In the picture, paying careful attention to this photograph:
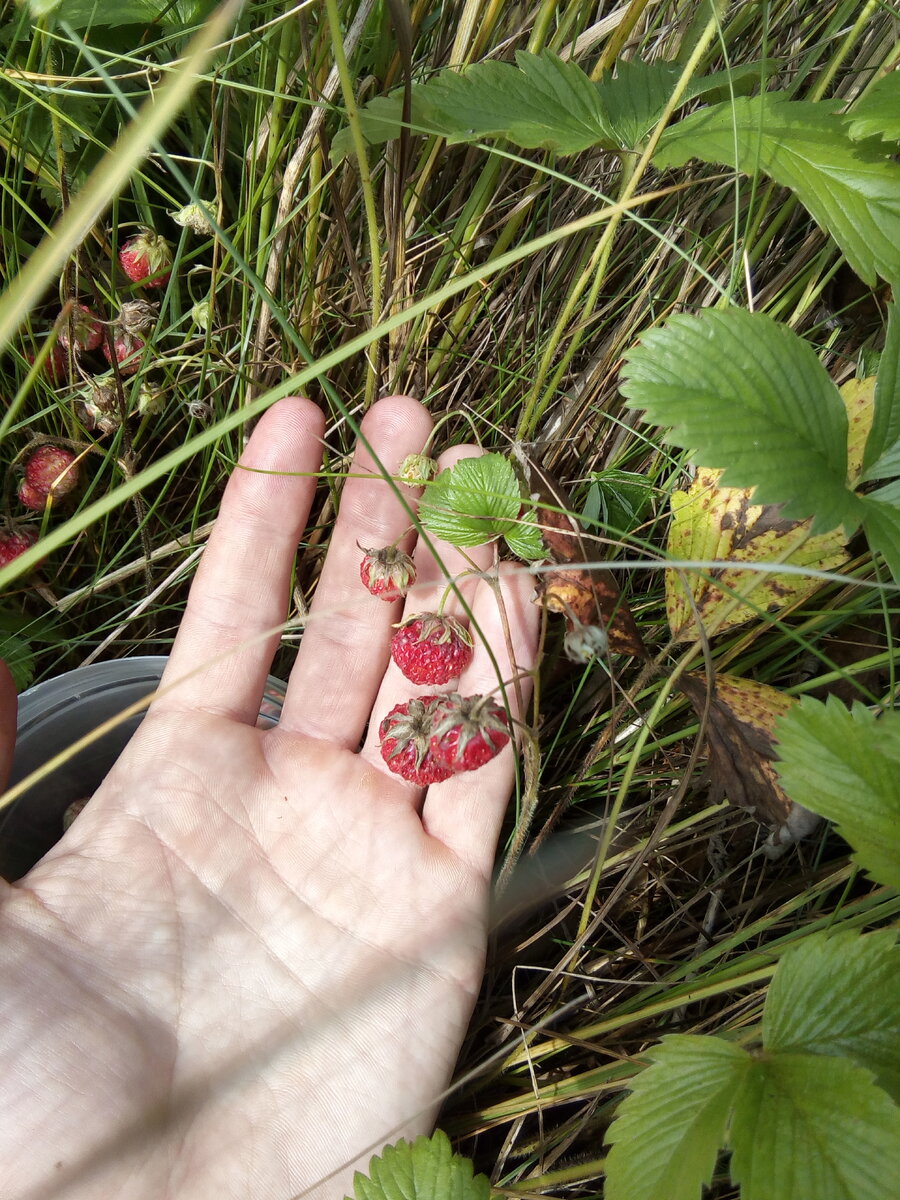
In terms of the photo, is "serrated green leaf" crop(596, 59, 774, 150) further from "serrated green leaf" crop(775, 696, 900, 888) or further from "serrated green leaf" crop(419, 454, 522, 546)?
"serrated green leaf" crop(775, 696, 900, 888)

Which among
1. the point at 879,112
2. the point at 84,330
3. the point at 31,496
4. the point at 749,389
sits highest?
the point at 879,112

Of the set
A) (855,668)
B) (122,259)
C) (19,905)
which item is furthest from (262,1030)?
(122,259)

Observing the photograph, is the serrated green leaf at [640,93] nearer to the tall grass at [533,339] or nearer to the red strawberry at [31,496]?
the tall grass at [533,339]

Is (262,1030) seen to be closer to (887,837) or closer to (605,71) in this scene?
(887,837)

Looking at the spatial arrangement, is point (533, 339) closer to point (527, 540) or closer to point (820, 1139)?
point (527, 540)

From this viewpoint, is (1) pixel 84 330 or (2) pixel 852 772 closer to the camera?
(2) pixel 852 772

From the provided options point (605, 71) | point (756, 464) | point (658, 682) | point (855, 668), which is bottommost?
point (658, 682)

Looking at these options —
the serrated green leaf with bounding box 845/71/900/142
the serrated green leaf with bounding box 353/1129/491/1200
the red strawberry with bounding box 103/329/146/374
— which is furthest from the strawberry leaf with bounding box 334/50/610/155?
the serrated green leaf with bounding box 353/1129/491/1200

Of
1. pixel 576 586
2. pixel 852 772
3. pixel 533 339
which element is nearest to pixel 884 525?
pixel 852 772
